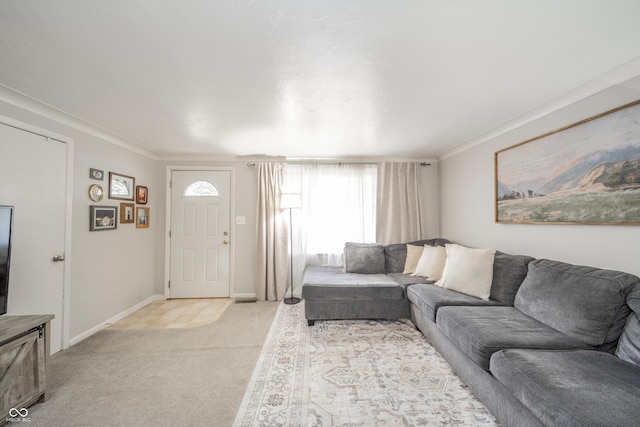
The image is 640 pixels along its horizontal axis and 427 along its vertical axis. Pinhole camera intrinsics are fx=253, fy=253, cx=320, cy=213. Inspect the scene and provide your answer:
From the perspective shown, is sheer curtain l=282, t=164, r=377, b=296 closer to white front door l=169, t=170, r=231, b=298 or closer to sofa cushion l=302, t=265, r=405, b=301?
sofa cushion l=302, t=265, r=405, b=301

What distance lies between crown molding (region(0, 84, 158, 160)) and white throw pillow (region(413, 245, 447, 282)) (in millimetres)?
4255

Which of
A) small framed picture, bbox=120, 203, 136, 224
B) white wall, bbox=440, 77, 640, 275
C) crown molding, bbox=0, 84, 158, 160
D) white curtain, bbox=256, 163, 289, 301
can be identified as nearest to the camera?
white wall, bbox=440, 77, 640, 275

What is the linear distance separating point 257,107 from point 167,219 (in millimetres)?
2769

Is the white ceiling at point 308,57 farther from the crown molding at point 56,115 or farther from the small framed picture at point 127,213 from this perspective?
the small framed picture at point 127,213

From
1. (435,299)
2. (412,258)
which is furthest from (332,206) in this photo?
(435,299)

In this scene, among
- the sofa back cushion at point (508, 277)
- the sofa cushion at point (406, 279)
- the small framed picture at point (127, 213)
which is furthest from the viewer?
the small framed picture at point (127, 213)

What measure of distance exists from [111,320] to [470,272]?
422 cm

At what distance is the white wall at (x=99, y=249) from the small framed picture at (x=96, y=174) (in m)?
0.04

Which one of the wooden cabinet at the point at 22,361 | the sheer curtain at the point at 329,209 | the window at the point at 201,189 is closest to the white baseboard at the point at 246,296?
the sheer curtain at the point at 329,209

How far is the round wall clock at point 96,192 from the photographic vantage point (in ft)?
9.31

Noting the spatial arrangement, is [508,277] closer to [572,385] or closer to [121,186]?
[572,385]

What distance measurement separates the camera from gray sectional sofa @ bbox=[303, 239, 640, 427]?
1.17 meters

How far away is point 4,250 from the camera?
1773 millimetres

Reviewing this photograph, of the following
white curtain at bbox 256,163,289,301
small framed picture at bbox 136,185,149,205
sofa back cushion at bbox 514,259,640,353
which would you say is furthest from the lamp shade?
sofa back cushion at bbox 514,259,640,353
